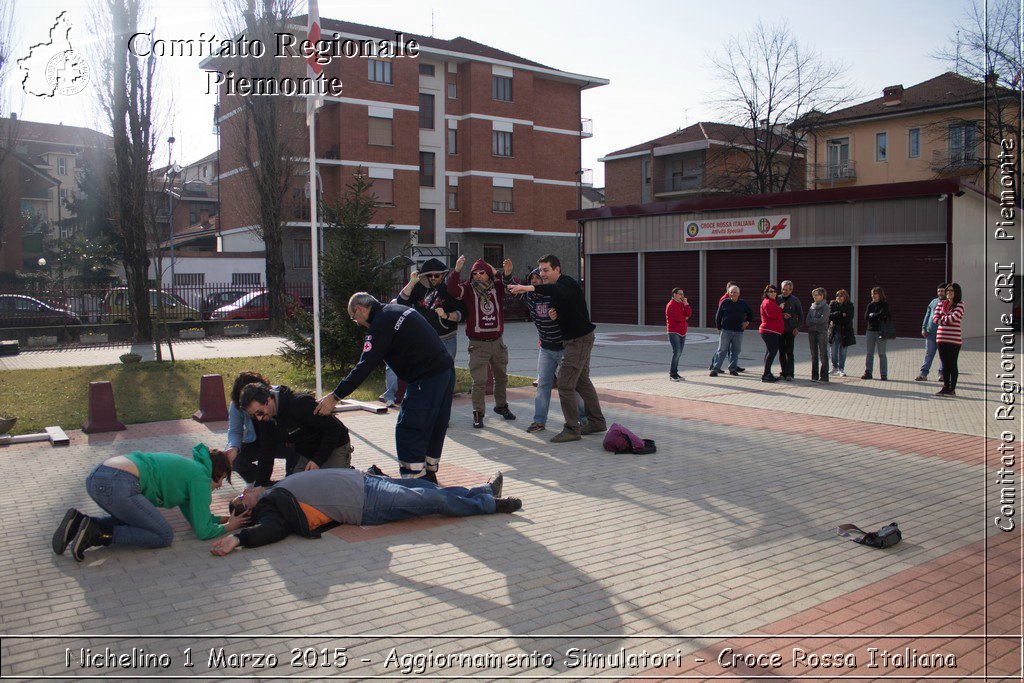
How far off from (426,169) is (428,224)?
3.16 m

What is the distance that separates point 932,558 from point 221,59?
3269 centimetres

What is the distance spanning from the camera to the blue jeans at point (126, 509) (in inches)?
210

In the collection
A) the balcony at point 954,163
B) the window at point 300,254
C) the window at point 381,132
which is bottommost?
the window at point 300,254

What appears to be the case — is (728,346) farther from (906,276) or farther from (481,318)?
(906,276)

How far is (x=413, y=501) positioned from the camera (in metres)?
6.12

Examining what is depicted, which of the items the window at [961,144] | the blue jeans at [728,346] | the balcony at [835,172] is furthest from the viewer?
the balcony at [835,172]

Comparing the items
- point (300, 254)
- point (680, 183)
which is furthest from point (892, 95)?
point (300, 254)

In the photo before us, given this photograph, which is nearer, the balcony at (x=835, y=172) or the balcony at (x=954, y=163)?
the balcony at (x=954, y=163)

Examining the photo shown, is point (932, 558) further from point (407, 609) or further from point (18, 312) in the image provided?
point (18, 312)

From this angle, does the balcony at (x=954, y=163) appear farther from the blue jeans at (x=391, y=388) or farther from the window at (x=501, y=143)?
the blue jeans at (x=391, y=388)

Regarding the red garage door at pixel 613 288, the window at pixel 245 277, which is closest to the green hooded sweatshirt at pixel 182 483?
the red garage door at pixel 613 288

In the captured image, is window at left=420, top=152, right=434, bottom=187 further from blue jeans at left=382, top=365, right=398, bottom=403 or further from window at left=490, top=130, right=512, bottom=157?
blue jeans at left=382, top=365, right=398, bottom=403

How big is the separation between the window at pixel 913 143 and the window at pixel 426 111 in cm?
2772

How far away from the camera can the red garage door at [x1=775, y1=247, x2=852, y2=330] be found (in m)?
25.8
